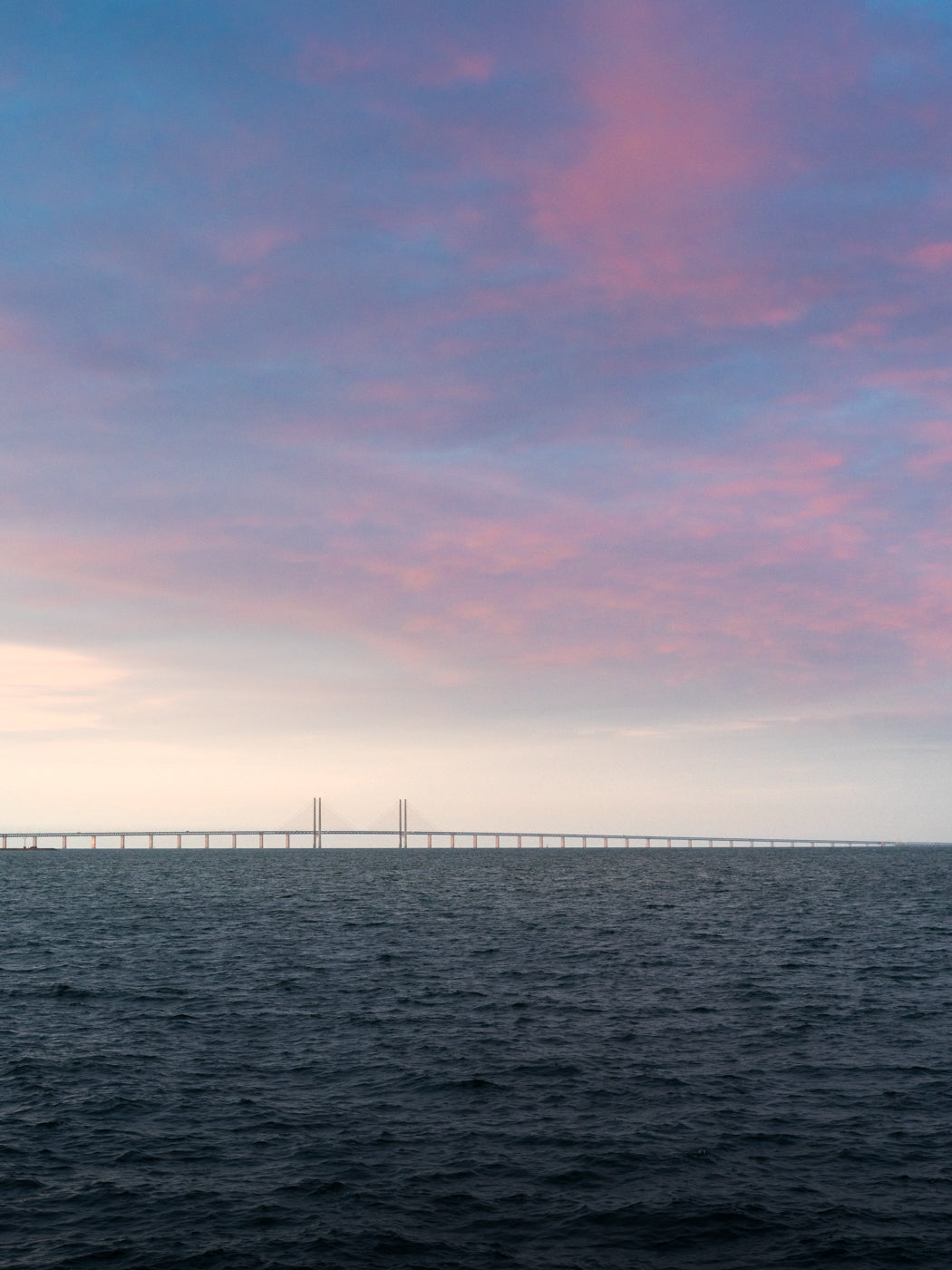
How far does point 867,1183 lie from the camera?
93.8 feet

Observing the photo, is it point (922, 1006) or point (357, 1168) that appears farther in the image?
point (922, 1006)

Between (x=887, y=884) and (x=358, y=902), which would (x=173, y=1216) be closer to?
(x=358, y=902)

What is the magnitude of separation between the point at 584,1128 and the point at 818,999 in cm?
2810

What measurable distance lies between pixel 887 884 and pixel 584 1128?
173 meters

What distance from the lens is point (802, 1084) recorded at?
38.8 m

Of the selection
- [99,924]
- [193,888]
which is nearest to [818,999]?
[99,924]

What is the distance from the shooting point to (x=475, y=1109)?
3562cm

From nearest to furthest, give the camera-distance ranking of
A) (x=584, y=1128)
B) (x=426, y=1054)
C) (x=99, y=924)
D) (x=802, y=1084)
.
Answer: (x=584, y=1128), (x=802, y=1084), (x=426, y=1054), (x=99, y=924)

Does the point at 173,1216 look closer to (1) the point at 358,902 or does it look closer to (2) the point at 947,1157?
(2) the point at 947,1157

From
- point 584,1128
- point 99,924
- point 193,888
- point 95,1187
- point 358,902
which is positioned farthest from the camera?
point 193,888

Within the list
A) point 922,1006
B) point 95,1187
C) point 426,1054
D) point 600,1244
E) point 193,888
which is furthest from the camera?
point 193,888

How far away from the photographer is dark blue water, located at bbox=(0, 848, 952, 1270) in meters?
25.2

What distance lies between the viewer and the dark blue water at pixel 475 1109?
25219 mm

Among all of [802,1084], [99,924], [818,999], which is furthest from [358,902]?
[802,1084]
